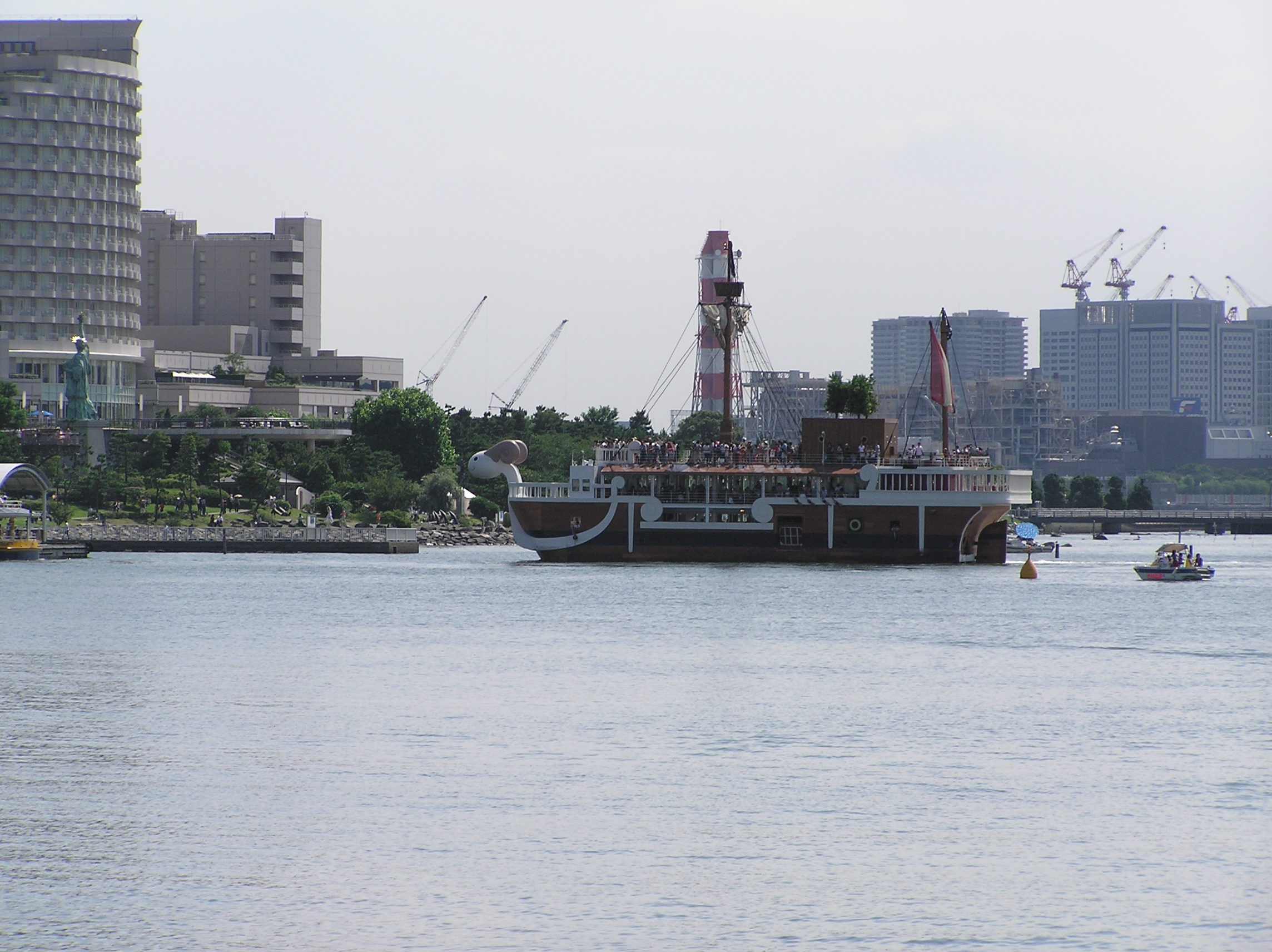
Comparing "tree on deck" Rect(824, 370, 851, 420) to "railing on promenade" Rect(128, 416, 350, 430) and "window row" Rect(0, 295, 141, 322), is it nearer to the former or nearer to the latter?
"railing on promenade" Rect(128, 416, 350, 430)

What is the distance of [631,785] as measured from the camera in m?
38.2

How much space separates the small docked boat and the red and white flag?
60.1 metres

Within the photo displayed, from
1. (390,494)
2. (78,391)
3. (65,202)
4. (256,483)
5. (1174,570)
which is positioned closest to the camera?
(1174,570)

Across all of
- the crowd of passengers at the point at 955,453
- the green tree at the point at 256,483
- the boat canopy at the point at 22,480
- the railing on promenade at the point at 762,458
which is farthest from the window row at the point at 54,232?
the crowd of passengers at the point at 955,453

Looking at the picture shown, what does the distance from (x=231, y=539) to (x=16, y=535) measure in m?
15.8

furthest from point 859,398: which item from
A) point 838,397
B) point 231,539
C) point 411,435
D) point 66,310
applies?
point 66,310

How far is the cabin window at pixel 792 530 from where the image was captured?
111 meters

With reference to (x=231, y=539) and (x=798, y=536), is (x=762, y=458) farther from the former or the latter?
(x=231, y=539)

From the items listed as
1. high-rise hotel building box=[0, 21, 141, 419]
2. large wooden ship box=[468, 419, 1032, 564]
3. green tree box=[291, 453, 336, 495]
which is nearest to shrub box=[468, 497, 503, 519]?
green tree box=[291, 453, 336, 495]

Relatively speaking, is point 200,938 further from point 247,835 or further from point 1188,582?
point 1188,582

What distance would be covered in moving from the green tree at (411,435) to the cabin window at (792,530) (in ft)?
248

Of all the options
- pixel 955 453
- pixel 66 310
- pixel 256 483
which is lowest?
pixel 256 483

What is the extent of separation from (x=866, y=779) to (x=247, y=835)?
13.4 m

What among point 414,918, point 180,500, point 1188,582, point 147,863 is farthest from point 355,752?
point 180,500
